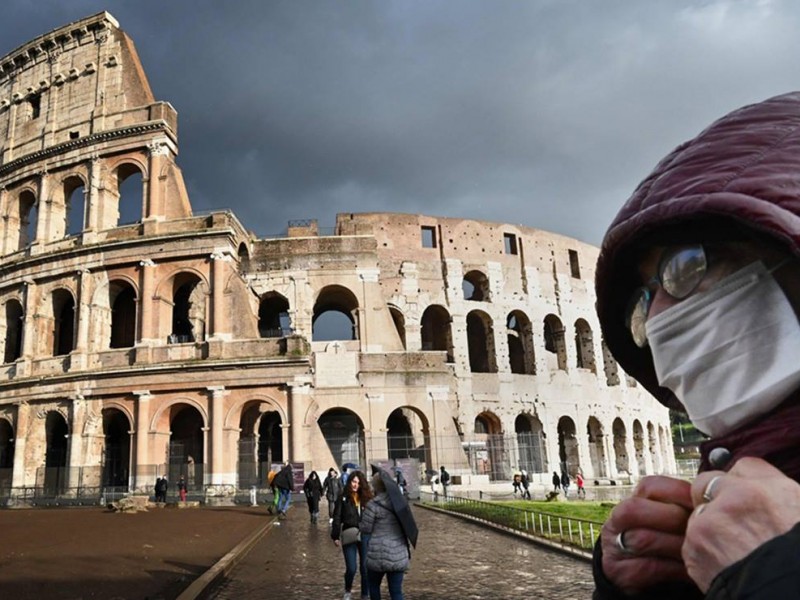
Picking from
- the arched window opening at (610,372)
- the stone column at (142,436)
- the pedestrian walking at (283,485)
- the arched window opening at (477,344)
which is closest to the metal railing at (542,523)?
the pedestrian walking at (283,485)

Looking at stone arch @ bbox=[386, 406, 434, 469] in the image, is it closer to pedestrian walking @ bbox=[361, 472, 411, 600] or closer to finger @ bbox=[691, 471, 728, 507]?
pedestrian walking @ bbox=[361, 472, 411, 600]

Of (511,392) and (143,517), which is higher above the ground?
(511,392)

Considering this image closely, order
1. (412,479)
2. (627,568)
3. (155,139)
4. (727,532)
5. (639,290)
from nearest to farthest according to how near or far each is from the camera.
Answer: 1. (727,532)
2. (627,568)
3. (639,290)
4. (412,479)
5. (155,139)

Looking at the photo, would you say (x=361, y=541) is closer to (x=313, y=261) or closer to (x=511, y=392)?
(x=313, y=261)

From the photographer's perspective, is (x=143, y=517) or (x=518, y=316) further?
(x=518, y=316)

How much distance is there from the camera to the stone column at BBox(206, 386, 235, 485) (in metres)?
22.8

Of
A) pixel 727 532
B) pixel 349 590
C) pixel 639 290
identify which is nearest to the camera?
pixel 727 532

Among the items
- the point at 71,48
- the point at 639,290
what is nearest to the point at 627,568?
Answer: the point at 639,290

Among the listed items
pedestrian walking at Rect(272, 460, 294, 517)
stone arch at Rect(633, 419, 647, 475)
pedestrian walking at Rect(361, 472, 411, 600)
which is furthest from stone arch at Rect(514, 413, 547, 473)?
pedestrian walking at Rect(361, 472, 411, 600)

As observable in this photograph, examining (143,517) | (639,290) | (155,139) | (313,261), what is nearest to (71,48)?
(155,139)

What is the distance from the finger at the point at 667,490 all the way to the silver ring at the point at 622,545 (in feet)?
0.25

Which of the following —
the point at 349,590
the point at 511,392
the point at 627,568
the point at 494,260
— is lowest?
the point at 349,590

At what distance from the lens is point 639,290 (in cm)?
129

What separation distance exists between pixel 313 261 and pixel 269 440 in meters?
8.64
